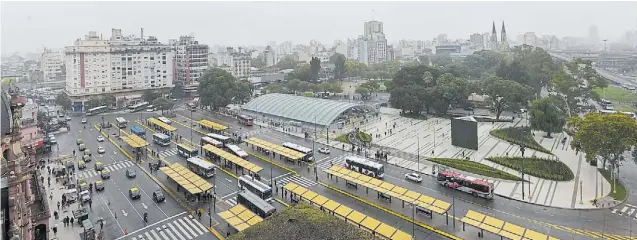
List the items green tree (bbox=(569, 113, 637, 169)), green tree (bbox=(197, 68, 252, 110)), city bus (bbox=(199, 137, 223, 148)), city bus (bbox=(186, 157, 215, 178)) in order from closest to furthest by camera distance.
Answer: green tree (bbox=(569, 113, 637, 169)) → city bus (bbox=(186, 157, 215, 178)) → city bus (bbox=(199, 137, 223, 148)) → green tree (bbox=(197, 68, 252, 110))

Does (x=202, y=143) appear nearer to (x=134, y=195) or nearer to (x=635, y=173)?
(x=134, y=195)

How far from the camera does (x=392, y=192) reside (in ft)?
122

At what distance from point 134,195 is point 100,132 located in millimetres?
37036

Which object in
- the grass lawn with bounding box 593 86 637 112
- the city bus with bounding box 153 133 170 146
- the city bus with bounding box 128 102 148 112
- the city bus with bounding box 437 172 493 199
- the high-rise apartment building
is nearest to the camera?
the city bus with bounding box 437 172 493 199

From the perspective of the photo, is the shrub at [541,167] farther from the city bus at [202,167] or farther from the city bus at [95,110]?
the city bus at [95,110]

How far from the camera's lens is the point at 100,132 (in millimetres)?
71000

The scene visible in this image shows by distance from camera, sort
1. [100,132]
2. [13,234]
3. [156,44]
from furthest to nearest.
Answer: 1. [156,44]
2. [100,132]
3. [13,234]

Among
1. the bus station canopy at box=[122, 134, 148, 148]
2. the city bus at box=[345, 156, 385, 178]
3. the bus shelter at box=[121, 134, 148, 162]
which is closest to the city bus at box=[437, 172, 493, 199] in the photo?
the city bus at box=[345, 156, 385, 178]

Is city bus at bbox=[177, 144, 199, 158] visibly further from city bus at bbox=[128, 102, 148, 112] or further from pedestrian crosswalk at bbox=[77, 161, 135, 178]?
city bus at bbox=[128, 102, 148, 112]

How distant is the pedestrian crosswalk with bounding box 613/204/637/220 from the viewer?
35.2 metres

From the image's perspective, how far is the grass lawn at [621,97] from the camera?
87688mm

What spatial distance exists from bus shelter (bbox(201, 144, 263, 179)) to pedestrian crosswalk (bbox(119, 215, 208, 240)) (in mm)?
10646

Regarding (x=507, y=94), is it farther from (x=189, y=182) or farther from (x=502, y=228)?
(x=189, y=182)

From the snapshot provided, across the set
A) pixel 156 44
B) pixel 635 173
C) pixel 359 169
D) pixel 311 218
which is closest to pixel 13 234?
pixel 311 218
